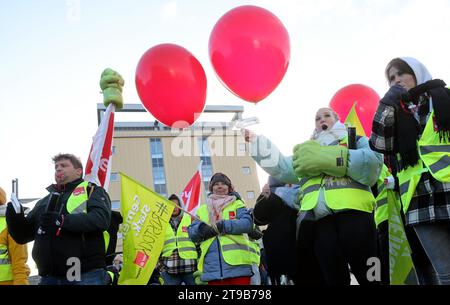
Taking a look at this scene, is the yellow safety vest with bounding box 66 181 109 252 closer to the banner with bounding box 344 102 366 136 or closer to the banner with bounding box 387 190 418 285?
the banner with bounding box 387 190 418 285

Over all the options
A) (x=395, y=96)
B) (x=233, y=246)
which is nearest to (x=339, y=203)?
(x=395, y=96)

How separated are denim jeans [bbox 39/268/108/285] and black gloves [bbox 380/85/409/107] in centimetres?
241

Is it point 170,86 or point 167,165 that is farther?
point 167,165

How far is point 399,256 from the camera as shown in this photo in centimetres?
301

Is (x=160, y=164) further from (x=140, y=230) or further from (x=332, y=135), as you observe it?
(x=332, y=135)

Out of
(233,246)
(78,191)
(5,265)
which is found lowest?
(5,265)

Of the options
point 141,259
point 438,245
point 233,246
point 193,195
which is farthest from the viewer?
point 193,195

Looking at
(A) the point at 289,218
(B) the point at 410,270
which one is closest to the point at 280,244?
(A) the point at 289,218

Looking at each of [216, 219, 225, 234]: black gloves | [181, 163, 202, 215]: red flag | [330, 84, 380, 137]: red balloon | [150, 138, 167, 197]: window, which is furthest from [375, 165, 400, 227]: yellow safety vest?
[150, 138, 167, 197]: window

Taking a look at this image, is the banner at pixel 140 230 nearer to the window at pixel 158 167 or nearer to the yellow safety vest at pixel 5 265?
the yellow safety vest at pixel 5 265

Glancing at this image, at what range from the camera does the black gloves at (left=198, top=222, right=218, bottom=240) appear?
183 inches

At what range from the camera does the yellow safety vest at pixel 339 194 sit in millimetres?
3080

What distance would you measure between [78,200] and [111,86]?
4.97 feet

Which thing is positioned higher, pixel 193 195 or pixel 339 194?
pixel 339 194
